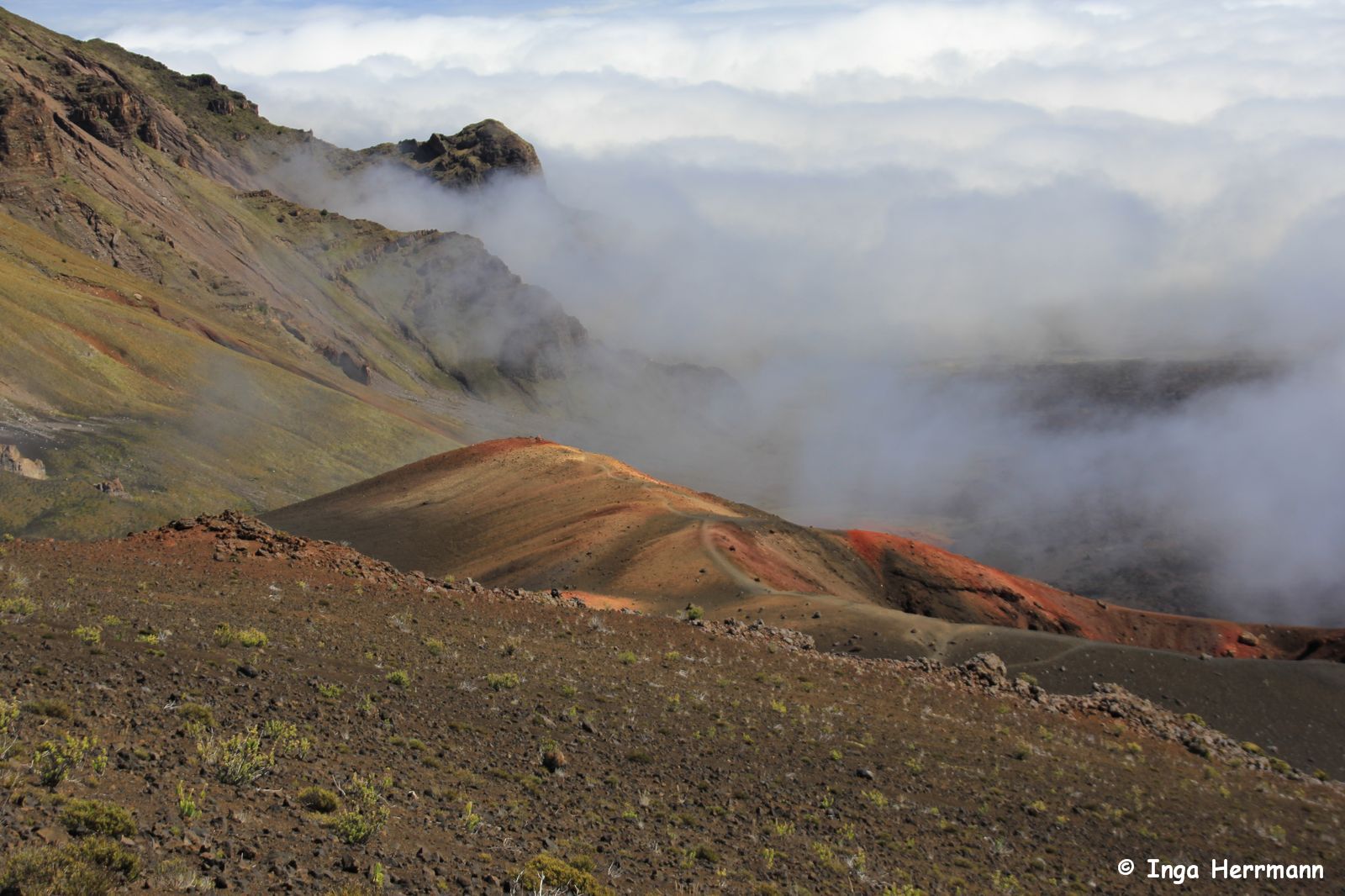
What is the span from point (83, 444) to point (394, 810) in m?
61.1

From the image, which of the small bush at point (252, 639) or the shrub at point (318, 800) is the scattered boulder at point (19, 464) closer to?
the small bush at point (252, 639)

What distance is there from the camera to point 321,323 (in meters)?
146

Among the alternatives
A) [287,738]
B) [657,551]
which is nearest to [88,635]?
[287,738]

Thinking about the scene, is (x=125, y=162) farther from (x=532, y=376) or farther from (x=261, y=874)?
(x=261, y=874)

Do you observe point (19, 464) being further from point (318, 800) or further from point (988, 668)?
point (318, 800)

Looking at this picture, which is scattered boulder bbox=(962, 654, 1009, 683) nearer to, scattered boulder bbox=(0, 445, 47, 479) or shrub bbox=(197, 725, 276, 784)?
shrub bbox=(197, 725, 276, 784)

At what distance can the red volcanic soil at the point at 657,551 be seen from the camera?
44469mm

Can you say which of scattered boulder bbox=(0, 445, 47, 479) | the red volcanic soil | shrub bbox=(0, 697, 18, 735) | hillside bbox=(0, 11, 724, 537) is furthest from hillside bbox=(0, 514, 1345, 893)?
hillside bbox=(0, 11, 724, 537)

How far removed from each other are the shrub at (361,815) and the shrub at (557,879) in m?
1.70

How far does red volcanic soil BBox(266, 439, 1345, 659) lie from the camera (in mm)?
44469

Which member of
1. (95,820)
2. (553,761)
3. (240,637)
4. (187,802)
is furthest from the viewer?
(240,637)

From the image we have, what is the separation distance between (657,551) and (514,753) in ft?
96.1

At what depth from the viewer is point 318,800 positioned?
12664mm

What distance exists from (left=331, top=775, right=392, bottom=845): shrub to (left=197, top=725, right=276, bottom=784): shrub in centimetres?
108
